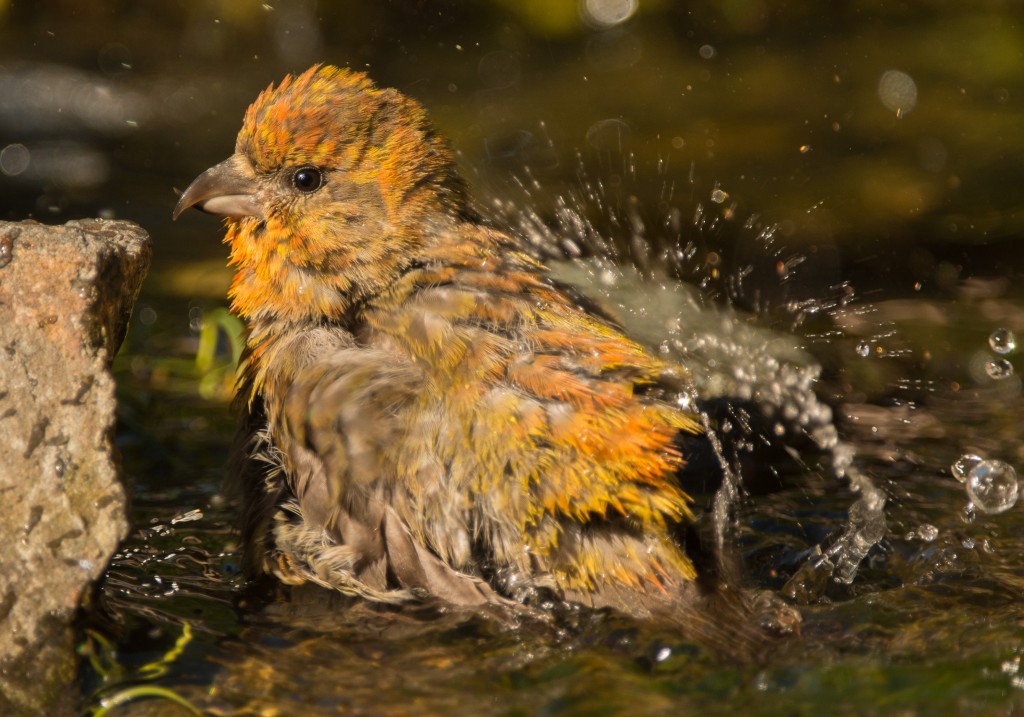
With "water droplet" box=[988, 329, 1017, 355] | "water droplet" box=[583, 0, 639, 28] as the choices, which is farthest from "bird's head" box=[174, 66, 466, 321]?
"water droplet" box=[583, 0, 639, 28]

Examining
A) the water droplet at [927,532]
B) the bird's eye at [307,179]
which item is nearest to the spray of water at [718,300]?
the water droplet at [927,532]

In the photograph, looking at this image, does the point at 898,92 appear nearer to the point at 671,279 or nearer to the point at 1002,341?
the point at 1002,341

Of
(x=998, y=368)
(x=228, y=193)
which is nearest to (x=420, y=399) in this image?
(x=228, y=193)

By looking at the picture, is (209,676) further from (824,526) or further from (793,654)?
(824,526)

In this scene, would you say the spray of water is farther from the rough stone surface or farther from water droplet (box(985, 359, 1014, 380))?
the rough stone surface

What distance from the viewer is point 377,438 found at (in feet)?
11.0

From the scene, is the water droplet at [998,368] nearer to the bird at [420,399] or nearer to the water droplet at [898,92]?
the water droplet at [898,92]

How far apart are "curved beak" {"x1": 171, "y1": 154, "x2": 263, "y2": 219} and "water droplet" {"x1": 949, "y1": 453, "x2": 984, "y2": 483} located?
8.57 ft

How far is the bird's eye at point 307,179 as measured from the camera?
389 centimetres

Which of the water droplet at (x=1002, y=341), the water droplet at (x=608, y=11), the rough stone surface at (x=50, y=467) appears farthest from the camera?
the water droplet at (x=608, y=11)

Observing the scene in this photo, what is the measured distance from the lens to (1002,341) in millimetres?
5738

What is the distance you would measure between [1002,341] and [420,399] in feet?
11.4

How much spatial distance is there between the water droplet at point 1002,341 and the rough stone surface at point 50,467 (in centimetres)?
413

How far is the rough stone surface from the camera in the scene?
2.92m
